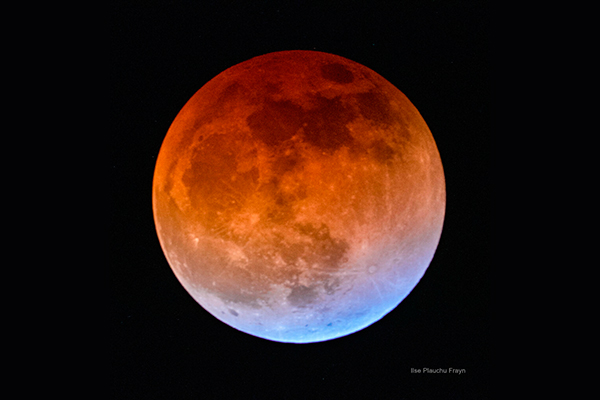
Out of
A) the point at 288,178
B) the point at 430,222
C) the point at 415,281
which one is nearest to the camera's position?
the point at 288,178

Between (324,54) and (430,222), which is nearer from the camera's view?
(430,222)

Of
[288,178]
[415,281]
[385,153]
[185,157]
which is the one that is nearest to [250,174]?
[288,178]

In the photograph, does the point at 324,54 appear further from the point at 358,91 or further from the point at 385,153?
the point at 385,153

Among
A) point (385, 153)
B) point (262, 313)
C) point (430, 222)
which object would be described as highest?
point (385, 153)

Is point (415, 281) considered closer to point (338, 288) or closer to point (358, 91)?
point (338, 288)

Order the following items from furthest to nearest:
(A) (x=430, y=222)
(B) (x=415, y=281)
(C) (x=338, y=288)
A: 1. (B) (x=415, y=281)
2. (A) (x=430, y=222)
3. (C) (x=338, y=288)

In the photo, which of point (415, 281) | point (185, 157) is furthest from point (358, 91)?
point (415, 281)

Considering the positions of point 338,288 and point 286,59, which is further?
point 286,59

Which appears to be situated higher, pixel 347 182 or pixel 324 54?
pixel 324 54

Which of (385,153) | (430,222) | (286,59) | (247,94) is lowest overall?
(430,222)
